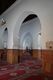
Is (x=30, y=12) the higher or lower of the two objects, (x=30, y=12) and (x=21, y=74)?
the higher

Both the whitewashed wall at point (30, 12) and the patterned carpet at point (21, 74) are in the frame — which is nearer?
the patterned carpet at point (21, 74)

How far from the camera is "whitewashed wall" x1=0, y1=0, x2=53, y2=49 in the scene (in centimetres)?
530

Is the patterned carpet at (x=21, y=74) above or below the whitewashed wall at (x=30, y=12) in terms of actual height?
below

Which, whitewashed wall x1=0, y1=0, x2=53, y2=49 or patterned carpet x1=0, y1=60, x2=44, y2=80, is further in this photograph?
whitewashed wall x1=0, y1=0, x2=53, y2=49

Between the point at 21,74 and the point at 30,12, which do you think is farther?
the point at 30,12

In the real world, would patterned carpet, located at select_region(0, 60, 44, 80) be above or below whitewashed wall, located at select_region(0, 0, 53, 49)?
below

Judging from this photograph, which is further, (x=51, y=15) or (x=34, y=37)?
(x=34, y=37)

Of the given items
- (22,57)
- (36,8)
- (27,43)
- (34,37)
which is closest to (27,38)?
(27,43)

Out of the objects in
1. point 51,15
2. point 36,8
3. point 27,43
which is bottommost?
point 27,43

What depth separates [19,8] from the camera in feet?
25.4

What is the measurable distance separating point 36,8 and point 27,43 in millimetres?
7087

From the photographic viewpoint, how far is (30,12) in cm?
704

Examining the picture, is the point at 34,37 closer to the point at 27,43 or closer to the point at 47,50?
the point at 27,43

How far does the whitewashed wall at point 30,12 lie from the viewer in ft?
17.4
